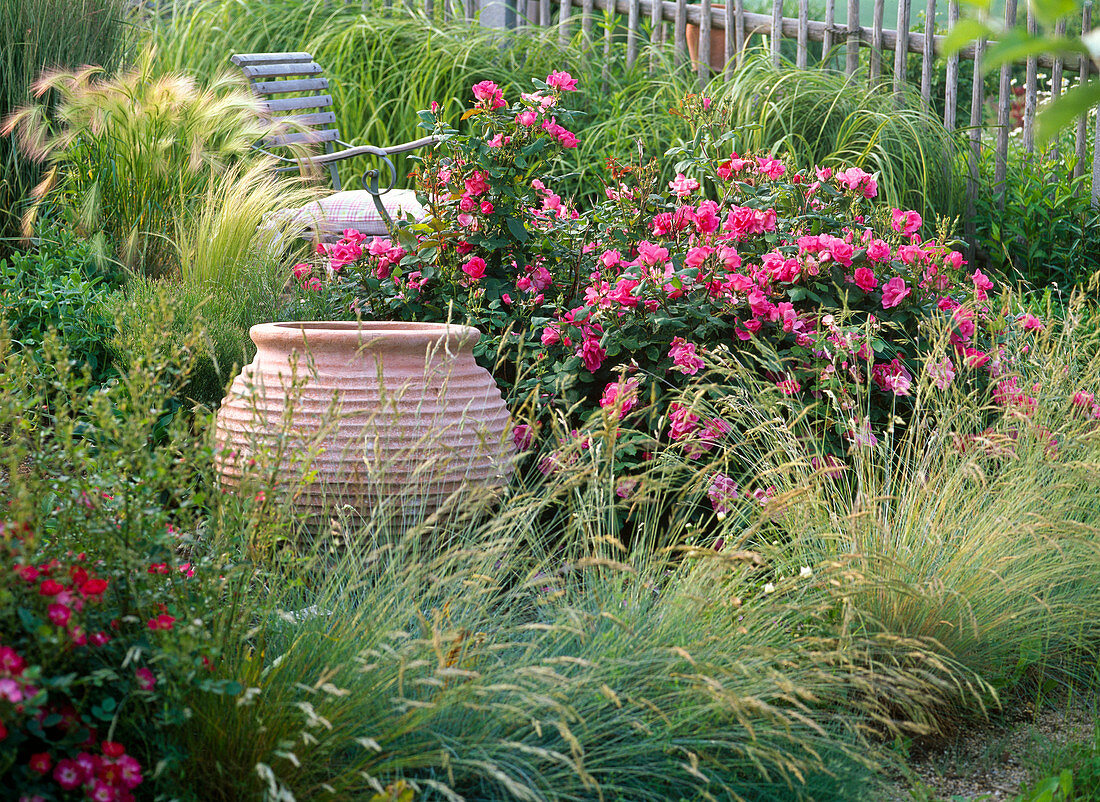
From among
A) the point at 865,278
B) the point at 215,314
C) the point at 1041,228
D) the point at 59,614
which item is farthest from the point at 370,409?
the point at 1041,228

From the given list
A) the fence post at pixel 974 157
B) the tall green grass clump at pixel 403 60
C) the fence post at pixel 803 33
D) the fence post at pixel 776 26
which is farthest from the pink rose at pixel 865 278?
the fence post at pixel 776 26

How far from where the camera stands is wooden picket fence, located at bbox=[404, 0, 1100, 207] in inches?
207

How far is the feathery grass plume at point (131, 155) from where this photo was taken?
→ 151 inches

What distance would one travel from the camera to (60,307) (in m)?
3.31

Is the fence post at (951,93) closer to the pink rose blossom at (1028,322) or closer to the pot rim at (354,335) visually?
the pink rose blossom at (1028,322)

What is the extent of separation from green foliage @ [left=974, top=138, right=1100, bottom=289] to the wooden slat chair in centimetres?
276

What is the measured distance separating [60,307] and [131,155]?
858 millimetres

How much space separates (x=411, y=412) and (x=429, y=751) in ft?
3.10

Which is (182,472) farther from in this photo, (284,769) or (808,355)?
(808,355)

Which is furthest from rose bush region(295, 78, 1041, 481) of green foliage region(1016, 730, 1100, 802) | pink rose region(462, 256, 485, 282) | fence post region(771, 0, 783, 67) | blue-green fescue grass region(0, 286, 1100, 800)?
fence post region(771, 0, 783, 67)

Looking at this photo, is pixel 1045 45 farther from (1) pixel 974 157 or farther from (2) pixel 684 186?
(1) pixel 974 157

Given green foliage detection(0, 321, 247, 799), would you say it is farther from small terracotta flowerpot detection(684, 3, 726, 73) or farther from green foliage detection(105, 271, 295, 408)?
small terracotta flowerpot detection(684, 3, 726, 73)

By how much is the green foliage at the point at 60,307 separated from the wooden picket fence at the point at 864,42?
3.48 meters

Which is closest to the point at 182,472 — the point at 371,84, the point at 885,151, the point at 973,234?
the point at 885,151
